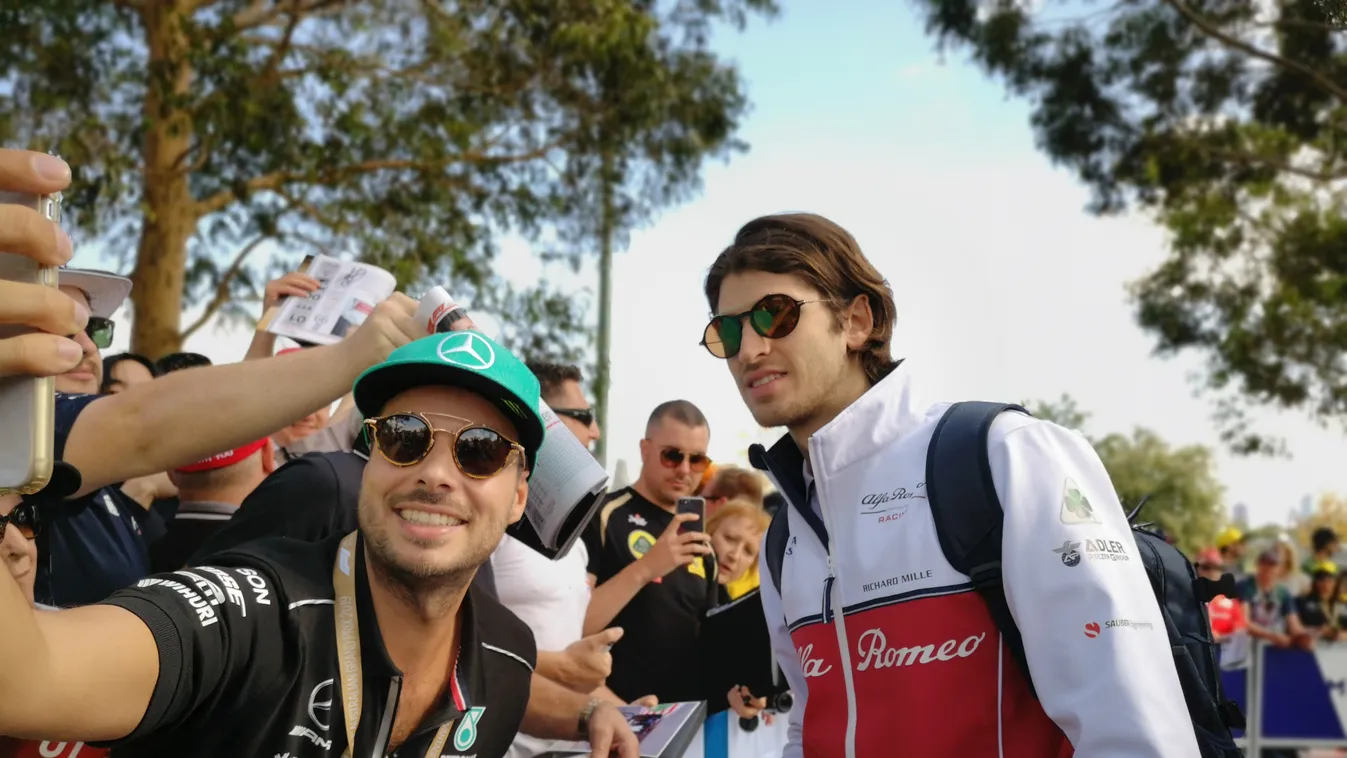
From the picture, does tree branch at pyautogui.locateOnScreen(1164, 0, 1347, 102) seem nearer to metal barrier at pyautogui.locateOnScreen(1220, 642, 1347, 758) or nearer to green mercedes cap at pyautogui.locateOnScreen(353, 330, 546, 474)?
metal barrier at pyautogui.locateOnScreen(1220, 642, 1347, 758)

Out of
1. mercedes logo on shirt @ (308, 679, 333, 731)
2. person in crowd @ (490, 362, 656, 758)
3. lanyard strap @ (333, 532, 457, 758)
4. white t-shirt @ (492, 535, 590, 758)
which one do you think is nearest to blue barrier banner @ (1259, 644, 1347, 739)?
person in crowd @ (490, 362, 656, 758)

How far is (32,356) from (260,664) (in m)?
1.24

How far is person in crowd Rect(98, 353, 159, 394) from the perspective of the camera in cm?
627

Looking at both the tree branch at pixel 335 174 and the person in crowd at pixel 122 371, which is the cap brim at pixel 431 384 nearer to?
the person in crowd at pixel 122 371

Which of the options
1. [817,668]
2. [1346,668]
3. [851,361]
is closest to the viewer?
[817,668]

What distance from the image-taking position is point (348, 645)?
8.54 ft

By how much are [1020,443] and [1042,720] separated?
1.88ft

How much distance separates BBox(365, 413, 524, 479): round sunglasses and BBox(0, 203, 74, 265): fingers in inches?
57.9

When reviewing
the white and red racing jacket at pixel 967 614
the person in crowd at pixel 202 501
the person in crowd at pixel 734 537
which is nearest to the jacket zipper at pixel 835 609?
the white and red racing jacket at pixel 967 614

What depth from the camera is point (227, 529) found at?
3475 mm

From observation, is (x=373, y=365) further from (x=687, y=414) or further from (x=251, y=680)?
(x=687, y=414)

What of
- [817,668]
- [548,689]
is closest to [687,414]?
[548,689]

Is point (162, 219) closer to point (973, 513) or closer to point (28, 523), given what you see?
point (28, 523)

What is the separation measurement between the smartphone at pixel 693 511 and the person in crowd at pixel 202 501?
5.98ft
